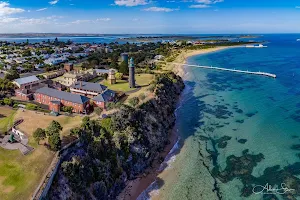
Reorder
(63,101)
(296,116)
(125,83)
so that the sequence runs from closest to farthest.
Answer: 1. (63,101)
2. (296,116)
3. (125,83)

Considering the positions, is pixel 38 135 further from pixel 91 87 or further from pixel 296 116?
pixel 296 116

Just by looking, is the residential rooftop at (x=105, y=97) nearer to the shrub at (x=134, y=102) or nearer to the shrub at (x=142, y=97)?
the shrub at (x=134, y=102)

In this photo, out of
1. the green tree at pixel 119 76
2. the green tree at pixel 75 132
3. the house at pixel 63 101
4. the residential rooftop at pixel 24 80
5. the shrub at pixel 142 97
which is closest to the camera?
the green tree at pixel 75 132

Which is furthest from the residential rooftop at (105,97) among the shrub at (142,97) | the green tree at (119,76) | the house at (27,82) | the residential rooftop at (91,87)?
the house at (27,82)

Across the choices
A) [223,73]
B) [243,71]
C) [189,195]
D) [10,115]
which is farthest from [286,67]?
[10,115]

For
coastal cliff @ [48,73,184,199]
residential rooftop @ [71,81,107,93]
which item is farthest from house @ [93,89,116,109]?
coastal cliff @ [48,73,184,199]

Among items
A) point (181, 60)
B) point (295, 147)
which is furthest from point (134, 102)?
point (181, 60)
